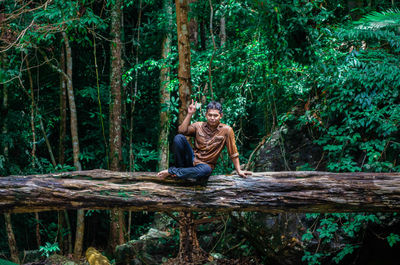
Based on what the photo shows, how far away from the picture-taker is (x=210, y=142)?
14.8ft

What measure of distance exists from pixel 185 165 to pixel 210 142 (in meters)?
0.43

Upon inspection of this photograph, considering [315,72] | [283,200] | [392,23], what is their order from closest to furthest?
[283,200], [392,23], [315,72]

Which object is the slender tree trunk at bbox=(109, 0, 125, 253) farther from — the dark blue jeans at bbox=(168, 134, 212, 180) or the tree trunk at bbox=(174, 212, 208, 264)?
the dark blue jeans at bbox=(168, 134, 212, 180)

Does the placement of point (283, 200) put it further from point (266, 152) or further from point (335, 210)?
point (266, 152)

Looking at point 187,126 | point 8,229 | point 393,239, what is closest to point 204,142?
point 187,126

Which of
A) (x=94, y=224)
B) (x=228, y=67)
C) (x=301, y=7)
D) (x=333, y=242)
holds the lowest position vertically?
(x=94, y=224)

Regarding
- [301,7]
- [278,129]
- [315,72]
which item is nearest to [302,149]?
[278,129]

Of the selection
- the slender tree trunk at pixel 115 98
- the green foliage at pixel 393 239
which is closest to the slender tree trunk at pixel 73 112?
the slender tree trunk at pixel 115 98

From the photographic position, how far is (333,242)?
5336mm

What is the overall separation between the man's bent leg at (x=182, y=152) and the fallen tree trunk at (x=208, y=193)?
0.90 feet

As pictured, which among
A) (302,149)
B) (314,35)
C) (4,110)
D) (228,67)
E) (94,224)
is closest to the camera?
(314,35)

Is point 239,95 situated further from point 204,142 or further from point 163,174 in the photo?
point 163,174

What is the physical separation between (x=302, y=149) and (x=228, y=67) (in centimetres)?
215

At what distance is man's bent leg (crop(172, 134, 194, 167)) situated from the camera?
4.40 metres
